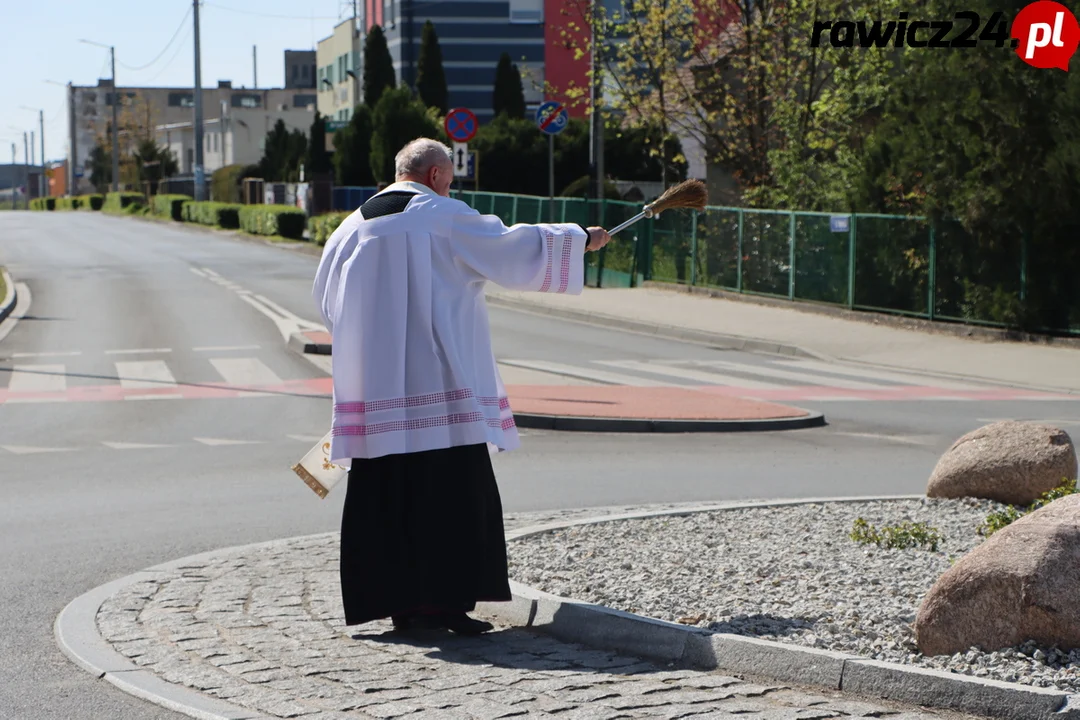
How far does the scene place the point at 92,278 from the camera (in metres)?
34.3

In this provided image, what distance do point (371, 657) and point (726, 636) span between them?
1.27 meters

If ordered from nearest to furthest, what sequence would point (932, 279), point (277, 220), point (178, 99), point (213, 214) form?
point (932, 279) < point (277, 220) < point (213, 214) < point (178, 99)

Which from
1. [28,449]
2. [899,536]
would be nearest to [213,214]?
[28,449]

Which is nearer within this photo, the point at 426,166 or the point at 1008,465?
the point at 426,166

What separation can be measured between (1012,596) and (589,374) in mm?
12768

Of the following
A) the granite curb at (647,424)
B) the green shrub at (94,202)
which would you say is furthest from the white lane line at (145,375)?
the green shrub at (94,202)

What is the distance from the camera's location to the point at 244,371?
1809cm

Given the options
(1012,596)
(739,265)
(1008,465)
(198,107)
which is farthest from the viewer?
(198,107)

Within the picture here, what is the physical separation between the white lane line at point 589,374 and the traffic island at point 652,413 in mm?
1567

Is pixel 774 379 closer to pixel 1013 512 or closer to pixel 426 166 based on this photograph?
pixel 1013 512

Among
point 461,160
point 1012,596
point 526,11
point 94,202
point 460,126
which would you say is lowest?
point 1012,596

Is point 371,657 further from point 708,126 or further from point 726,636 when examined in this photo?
point 708,126

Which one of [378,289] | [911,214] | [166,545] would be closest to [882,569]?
[378,289]

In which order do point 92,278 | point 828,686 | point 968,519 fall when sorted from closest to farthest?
point 828,686
point 968,519
point 92,278
